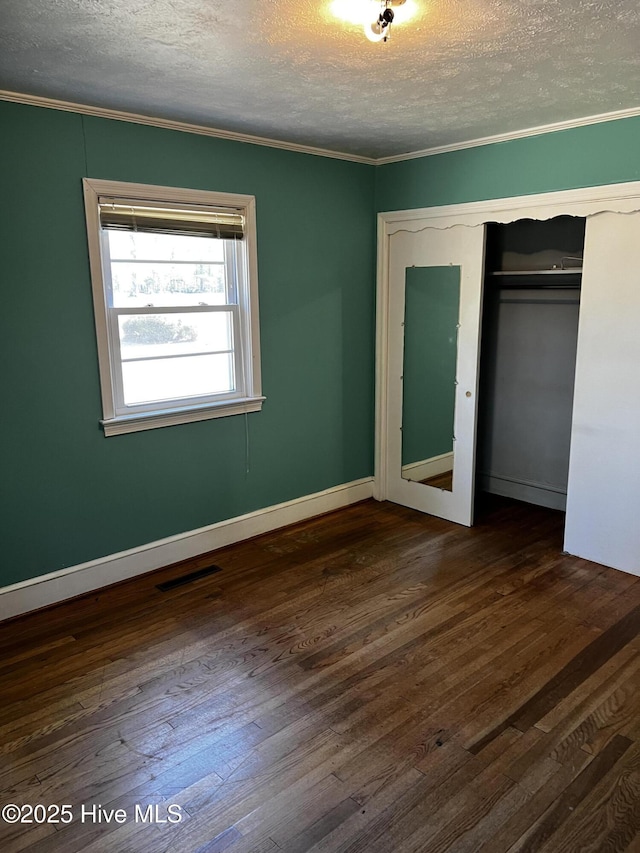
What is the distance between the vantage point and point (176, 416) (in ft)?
11.5

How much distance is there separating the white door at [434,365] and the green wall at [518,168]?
0.23 meters

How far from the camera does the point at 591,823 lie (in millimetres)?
1884

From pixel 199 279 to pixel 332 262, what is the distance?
3.38 ft

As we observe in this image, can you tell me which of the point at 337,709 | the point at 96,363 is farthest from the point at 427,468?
the point at 96,363

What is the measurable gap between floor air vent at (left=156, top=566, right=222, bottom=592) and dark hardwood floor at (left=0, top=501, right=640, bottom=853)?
0.05 meters

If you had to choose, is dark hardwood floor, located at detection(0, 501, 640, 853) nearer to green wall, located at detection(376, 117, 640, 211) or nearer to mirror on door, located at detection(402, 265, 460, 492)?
mirror on door, located at detection(402, 265, 460, 492)

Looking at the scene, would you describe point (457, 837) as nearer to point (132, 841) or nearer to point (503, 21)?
point (132, 841)

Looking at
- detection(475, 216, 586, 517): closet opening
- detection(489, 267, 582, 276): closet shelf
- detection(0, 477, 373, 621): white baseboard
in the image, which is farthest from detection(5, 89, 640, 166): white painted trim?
detection(0, 477, 373, 621): white baseboard

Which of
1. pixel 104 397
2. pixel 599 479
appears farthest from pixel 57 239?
pixel 599 479

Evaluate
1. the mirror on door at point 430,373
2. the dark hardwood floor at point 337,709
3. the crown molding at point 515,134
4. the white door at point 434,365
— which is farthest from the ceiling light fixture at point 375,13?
the dark hardwood floor at point 337,709

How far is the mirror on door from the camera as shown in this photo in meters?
4.09

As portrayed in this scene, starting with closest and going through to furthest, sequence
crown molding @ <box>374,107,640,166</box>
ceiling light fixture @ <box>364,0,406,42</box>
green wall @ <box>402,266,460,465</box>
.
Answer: ceiling light fixture @ <box>364,0,406,42</box> < crown molding @ <box>374,107,640,166</box> < green wall @ <box>402,266,460,465</box>

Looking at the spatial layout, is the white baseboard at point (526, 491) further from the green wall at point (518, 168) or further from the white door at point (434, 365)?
the green wall at point (518, 168)

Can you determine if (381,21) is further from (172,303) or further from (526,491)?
(526,491)
